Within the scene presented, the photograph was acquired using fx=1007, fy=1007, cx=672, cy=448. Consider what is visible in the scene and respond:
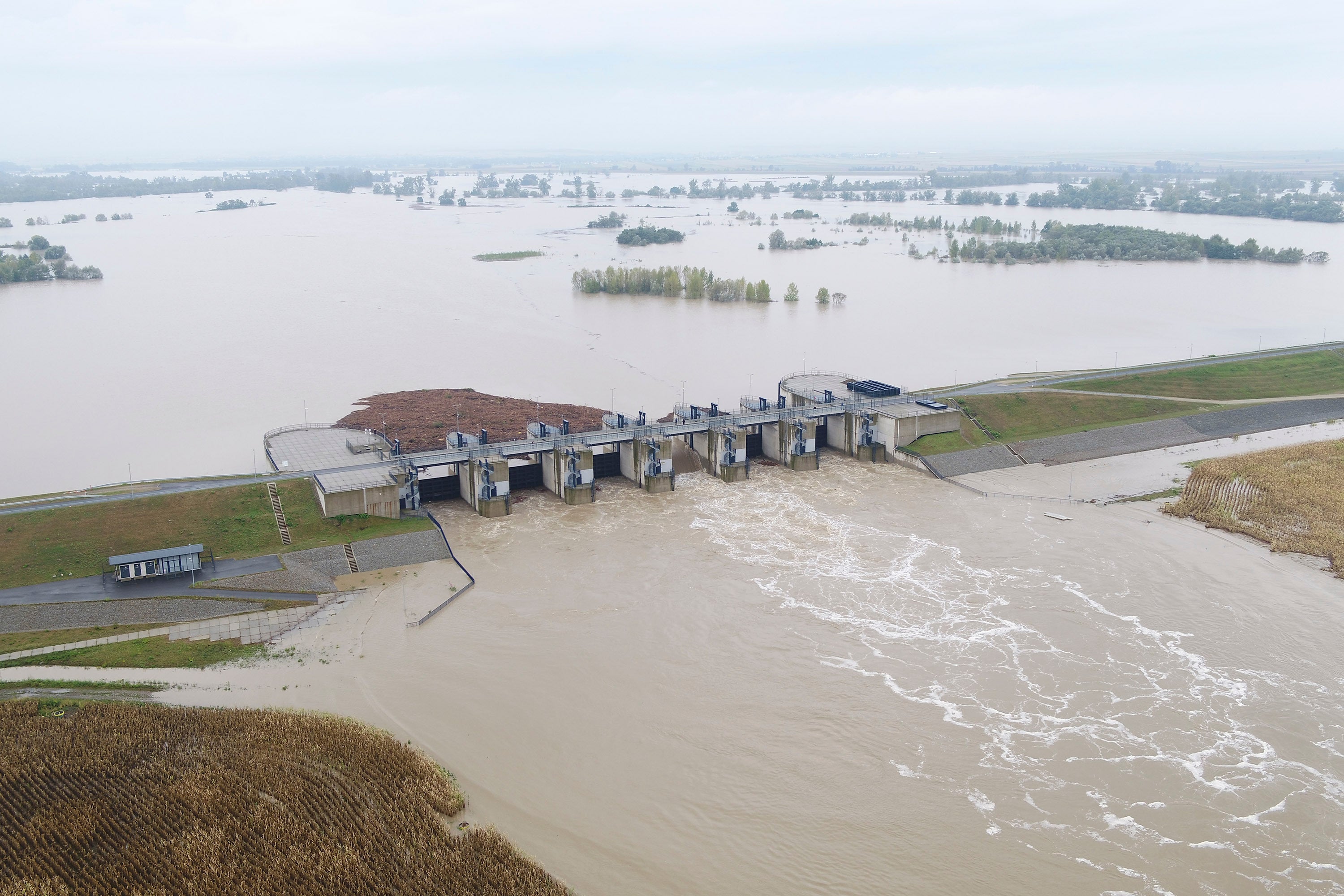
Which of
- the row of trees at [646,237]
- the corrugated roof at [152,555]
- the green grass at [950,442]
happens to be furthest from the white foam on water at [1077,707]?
the row of trees at [646,237]

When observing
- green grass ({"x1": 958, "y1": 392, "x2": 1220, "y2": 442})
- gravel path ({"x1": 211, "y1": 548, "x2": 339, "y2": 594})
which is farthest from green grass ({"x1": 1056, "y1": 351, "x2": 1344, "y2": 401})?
gravel path ({"x1": 211, "y1": 548, "x2": 339, "y2": 594})

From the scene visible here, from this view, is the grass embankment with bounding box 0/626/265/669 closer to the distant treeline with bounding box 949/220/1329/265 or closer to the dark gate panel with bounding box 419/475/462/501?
the dark gate panel with bounding box 419/475/462/501

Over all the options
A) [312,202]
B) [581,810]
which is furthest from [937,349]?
[312,202]

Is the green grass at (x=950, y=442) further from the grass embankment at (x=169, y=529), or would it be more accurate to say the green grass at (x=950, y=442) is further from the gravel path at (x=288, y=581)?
the gravel path at (x=288, y=581)

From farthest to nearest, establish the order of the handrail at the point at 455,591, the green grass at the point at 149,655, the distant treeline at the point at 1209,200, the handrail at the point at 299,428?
the distant treeline at the point at 1209,200
the handrail at the point at 299,428
the handrail at the point at 455,591
the green grass at the point at 149,655

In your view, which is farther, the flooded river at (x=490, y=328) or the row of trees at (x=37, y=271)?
the row of trees at (x=37, y=271)

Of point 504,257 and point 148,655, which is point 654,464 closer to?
point 148,655
